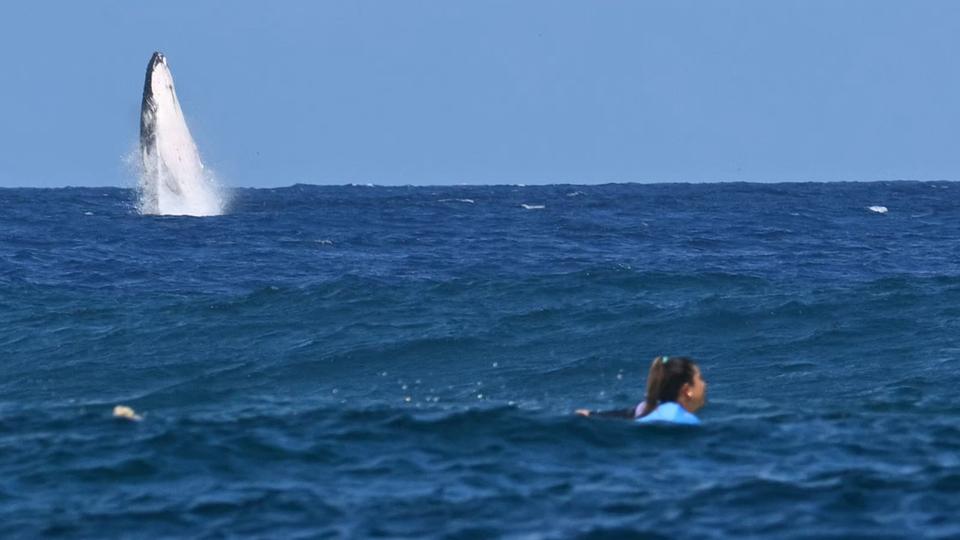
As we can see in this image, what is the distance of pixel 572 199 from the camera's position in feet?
257

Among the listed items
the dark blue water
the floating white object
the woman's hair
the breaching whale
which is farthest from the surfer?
the breaching whale

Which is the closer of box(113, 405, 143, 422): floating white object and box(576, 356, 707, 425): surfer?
box(576, 356, 707, 425): surfer

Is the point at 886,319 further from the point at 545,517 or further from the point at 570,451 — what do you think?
the point at 545,517

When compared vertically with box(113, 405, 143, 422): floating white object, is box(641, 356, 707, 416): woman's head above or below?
above

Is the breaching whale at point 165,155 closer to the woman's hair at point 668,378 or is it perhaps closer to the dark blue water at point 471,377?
the dark blue water at point 471,377

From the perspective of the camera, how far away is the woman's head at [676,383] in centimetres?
1364

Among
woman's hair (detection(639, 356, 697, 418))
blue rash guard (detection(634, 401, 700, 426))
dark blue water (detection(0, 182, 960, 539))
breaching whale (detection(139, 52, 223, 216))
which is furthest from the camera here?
breaching whale (detection(139, 52, 223, 216))

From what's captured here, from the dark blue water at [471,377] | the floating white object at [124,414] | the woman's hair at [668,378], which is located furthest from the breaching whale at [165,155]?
the woman's hair at [668,378]

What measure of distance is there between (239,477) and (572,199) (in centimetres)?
6623

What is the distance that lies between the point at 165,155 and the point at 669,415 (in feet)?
153

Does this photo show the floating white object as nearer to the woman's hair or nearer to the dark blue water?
the dark blue water

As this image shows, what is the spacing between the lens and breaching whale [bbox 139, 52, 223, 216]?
5688 centimetres

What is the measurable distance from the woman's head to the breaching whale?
1760 inches

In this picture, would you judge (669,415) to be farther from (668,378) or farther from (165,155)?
(165,155)
